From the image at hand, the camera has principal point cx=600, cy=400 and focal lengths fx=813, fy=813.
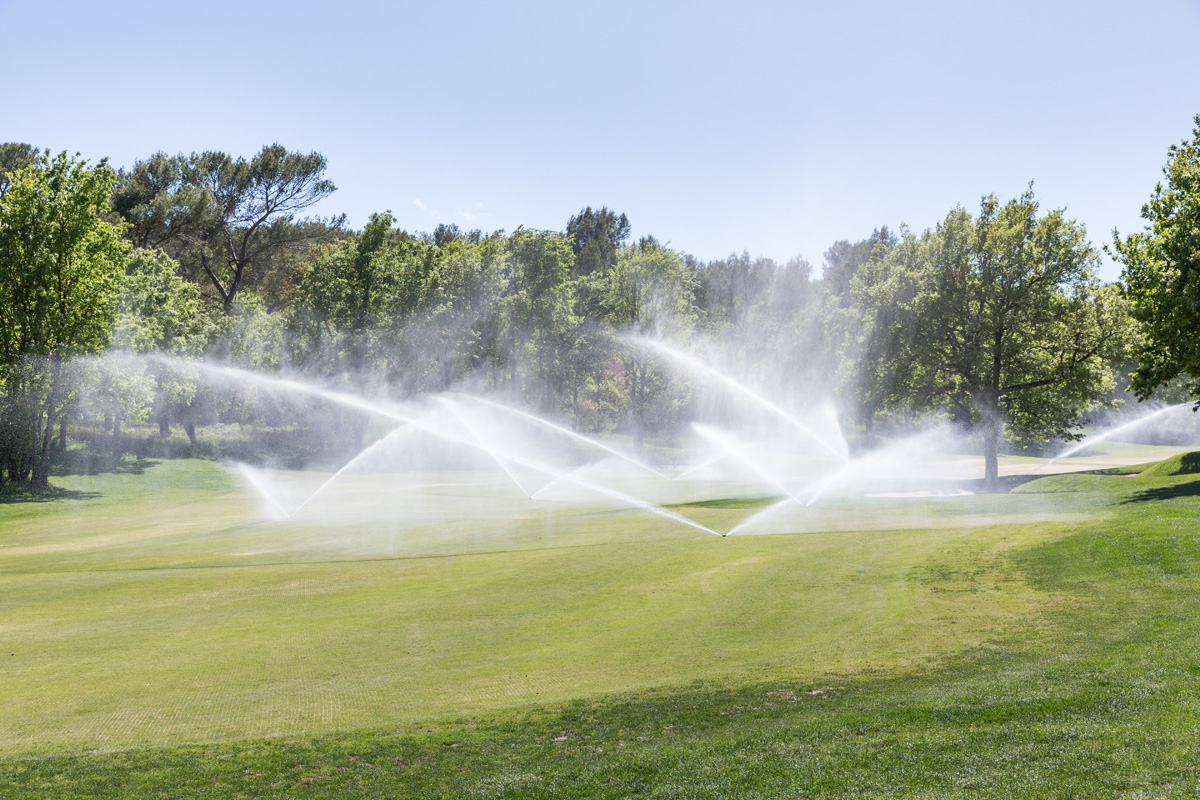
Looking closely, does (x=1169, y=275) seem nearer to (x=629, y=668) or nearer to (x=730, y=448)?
(x=629, y=668)

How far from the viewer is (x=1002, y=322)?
4731 centimetres

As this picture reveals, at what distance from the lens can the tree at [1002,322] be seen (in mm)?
46469

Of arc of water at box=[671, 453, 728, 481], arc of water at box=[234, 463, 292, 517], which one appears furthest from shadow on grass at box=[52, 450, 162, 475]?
arc of water at box=[671, 453, 728, 481]

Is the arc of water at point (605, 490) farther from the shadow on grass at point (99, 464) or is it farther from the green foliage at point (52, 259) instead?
the shadow on grass at point (99, 464)

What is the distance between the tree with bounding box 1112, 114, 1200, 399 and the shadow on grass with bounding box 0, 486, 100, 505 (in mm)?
55556

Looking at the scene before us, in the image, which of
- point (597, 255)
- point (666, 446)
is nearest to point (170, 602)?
point (666, 446)

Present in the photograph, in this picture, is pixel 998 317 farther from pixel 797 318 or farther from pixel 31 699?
pixel 797 318

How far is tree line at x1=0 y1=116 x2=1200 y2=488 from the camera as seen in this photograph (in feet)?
152

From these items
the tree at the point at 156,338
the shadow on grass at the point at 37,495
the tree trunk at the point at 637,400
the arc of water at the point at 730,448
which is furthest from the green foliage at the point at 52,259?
the tree trunk at the point at 637,400

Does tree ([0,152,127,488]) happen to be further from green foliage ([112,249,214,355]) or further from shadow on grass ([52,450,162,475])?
shadow on grass ([52,450,162,475])

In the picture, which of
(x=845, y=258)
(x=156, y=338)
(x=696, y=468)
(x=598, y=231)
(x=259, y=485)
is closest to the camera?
(x=156, y=338)

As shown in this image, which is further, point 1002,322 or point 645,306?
point 645,306

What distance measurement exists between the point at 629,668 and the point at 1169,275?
29.1 m

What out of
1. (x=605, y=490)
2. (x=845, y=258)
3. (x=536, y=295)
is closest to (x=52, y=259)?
(x=605, y=490)
